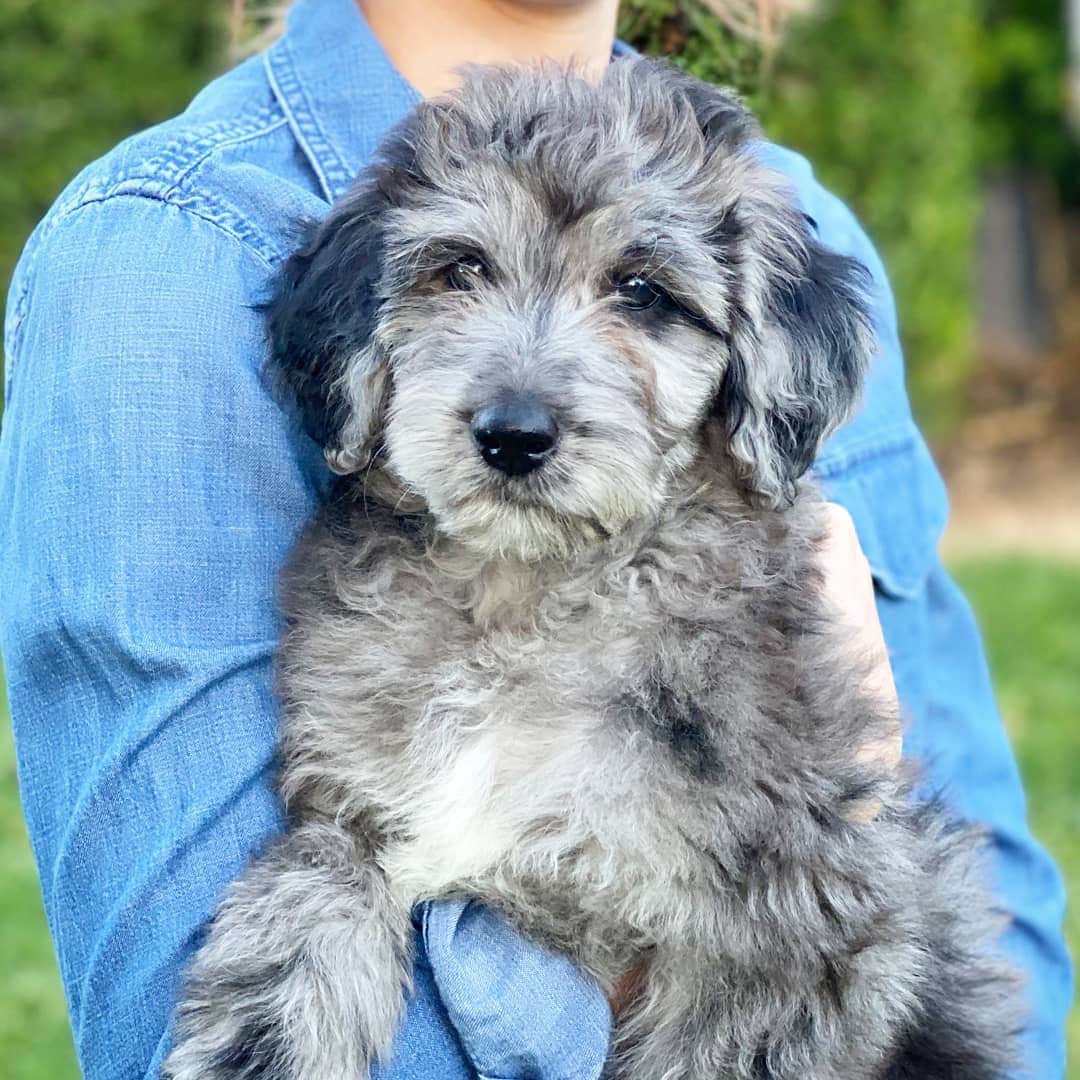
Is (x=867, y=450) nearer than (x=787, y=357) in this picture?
No

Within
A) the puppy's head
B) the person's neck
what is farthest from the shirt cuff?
the person's neck

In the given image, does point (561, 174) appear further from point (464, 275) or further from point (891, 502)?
point (891, 502)

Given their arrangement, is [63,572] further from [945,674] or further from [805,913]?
[945,674]

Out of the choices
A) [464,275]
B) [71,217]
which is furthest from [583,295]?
[71,217]

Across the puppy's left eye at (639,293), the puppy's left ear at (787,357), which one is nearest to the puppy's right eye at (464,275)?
the puppy's left eye at (639,293)

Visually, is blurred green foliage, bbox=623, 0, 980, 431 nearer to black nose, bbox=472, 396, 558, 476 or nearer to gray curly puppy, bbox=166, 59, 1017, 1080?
gray curly puppy, bbox=166, 59, 1017, 1080

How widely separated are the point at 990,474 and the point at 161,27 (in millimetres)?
8075

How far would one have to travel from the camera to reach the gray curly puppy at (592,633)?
109 inches

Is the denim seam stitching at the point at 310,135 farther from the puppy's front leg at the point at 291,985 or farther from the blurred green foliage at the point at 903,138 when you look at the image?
the blurred green foliage at the point at 903,138

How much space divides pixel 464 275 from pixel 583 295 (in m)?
0.24

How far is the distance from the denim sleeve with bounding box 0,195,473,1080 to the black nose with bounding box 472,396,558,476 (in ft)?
1.38

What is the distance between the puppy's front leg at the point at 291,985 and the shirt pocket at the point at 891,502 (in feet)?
4.77

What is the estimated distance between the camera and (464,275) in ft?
10.6

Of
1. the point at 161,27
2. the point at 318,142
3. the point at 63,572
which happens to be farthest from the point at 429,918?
the point at 161,27
